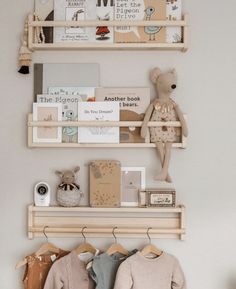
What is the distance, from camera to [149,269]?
2.11 meters

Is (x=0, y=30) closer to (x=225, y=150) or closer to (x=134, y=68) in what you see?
(x=134, y=68)

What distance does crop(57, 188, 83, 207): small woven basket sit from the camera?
84.9 inches

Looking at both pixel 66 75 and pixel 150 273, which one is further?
pixel 66 75

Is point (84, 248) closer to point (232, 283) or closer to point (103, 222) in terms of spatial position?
point (103, 222)

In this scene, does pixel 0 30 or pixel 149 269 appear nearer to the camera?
pixel 149 269

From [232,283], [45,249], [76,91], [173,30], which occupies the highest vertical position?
[173,30]

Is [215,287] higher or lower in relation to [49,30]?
lower

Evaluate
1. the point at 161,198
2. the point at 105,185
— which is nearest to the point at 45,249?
the point at 105,185

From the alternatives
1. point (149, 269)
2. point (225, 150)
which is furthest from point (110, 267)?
point (225, 150)

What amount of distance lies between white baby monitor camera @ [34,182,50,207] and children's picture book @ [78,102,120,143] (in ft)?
0.84

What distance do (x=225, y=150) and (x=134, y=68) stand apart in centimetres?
54

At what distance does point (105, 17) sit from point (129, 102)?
0.39 meters

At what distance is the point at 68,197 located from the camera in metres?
2.15

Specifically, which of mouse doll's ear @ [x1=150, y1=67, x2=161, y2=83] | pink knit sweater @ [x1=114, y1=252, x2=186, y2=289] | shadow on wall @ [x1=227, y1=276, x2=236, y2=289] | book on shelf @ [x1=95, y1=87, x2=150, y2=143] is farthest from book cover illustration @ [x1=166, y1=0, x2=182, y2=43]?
shadow on wall @ [x1=227, y1=276, x2=236, y2=289]
